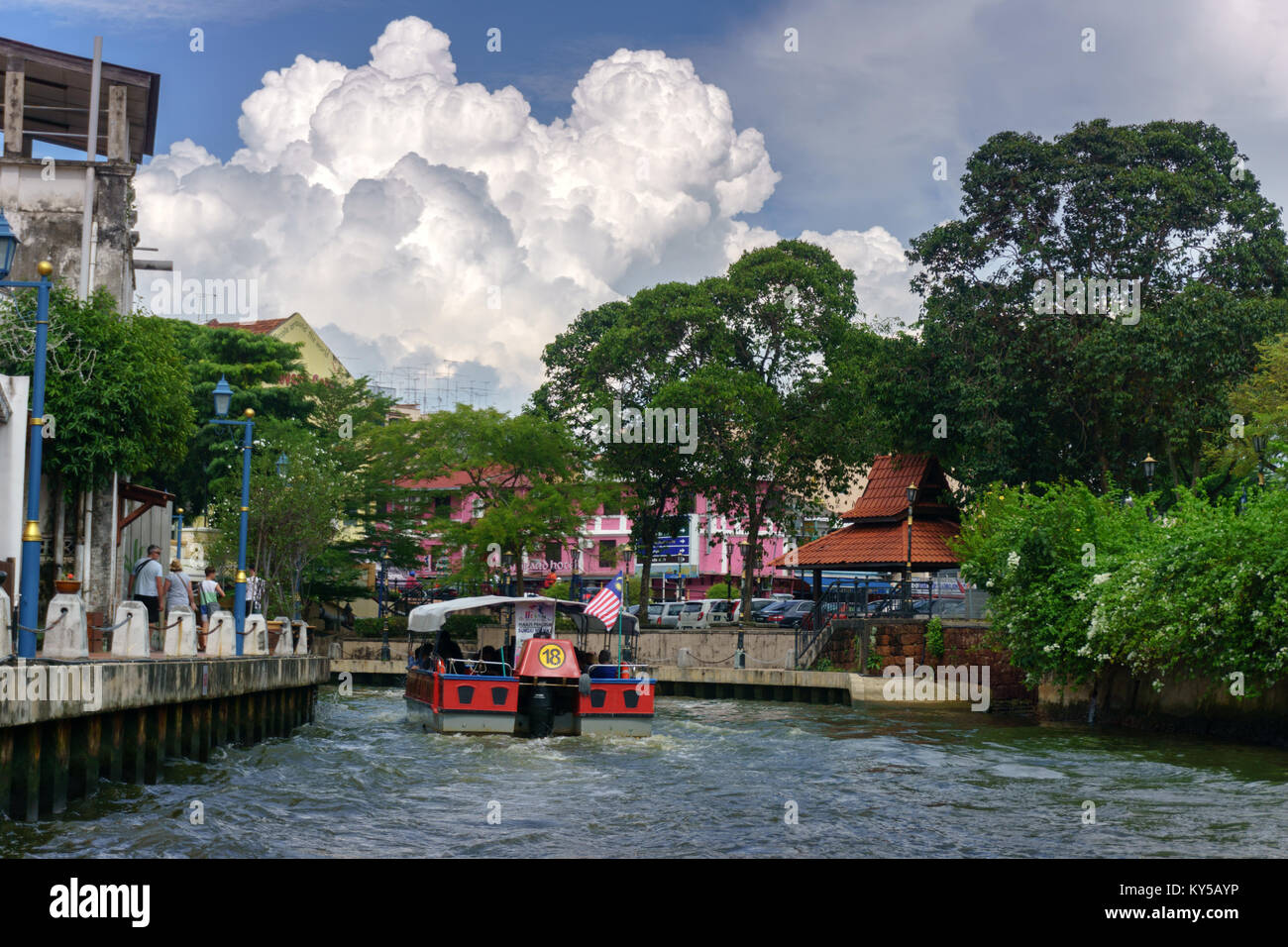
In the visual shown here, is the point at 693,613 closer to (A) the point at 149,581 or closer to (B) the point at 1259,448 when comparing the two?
(B) the point at 1259,448

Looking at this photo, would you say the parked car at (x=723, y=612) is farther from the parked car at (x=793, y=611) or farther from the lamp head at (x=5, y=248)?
the lamp head at (x=5, y=248)

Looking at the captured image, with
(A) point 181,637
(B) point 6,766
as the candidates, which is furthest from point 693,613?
(B) point 6,766

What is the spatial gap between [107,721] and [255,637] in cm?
1127

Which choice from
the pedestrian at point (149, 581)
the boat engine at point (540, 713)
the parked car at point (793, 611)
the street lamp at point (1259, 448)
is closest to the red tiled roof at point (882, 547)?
the parked car at point (793, 611)

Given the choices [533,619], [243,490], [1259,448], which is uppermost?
[1259,448]

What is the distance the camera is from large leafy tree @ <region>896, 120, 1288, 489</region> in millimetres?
41125

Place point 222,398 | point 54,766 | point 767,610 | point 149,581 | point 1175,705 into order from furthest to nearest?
point 767,610
point 1175,705
point 222,398
point 149,581
point 54,766

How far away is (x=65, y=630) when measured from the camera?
15125mm

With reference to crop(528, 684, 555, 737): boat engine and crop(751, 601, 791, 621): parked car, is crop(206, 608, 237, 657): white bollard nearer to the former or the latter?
crop(528, 684, 555, 737): boat engine

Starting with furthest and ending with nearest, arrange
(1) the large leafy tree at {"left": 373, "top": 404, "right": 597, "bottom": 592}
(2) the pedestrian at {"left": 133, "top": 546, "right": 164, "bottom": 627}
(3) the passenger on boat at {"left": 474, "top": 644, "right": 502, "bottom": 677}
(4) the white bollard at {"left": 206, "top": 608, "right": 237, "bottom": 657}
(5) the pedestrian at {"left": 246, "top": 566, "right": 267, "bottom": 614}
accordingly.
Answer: (1) the large leafy tree at {"left": 373, "top": 404, "right": 597, "bottom": 592}
(5) the pedestrian at {"left": 246, "top": 566, "right": 267, "bottom": 614}
(3) the passenger on boat at {"left": 474, "top": 644, "right": 502, "bottom": 677}
(2) the pedestrian at {"left": 133, "top": 546, "right": 164, "bottom": 627}
(4) the white bollard at {"left": 206, "top": 608, "right": 237, "bottom": 657}

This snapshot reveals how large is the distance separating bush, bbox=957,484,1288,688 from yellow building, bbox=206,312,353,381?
46294mm

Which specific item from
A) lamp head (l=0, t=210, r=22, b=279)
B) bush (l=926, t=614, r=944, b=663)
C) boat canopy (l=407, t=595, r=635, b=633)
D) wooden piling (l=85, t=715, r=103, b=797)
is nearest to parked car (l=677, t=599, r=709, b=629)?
bush (l=926, t=614, r=944, b=663)
